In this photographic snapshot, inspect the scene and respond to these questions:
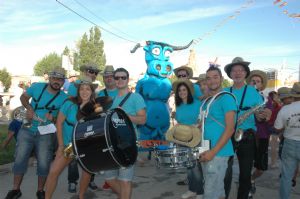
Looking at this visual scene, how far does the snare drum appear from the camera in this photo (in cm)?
304

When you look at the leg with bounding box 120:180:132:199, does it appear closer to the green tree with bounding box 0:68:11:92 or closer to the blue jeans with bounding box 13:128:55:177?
the blue jeans with bounding box 13:128:55:177

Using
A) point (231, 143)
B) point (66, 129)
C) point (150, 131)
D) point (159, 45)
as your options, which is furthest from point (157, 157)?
point (159, 45)

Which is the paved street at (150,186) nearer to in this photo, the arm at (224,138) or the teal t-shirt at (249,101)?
the teal t-shirt at (249,101)

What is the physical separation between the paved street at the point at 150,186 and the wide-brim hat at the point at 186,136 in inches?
60.9

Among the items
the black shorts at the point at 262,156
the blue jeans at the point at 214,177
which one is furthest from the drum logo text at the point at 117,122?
the black shorts at the point at 262,156

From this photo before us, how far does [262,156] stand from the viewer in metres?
5.24

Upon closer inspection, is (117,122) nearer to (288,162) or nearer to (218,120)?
(218,120)

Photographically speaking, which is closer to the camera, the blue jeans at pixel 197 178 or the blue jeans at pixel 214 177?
the blue jeans at pixel 214 177

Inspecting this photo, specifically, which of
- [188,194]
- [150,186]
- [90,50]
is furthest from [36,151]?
[90,50]

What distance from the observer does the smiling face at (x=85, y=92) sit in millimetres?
4152

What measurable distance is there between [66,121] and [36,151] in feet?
2.42

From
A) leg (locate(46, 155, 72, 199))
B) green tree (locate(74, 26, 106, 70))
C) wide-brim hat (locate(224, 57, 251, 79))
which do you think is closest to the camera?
leg (locate(46, 155, 72, 199))

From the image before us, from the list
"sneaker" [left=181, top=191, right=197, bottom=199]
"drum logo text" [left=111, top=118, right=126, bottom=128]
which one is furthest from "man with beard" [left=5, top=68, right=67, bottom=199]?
"sneaker" [left=181, top=191, right=197, bottom=199]

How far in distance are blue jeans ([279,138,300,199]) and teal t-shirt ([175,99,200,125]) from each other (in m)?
1.18
